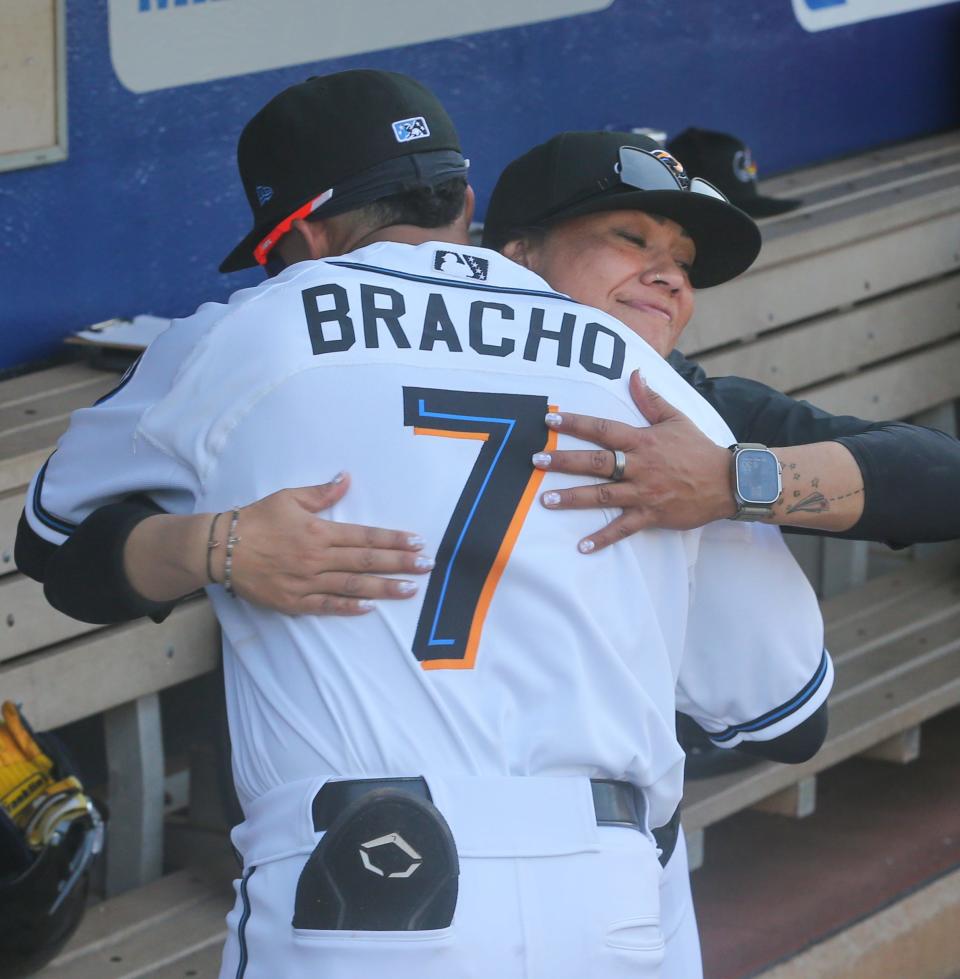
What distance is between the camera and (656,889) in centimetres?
156

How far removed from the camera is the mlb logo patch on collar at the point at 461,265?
1.60 metres

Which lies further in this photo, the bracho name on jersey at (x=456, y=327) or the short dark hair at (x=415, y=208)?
the short dark hair at (x=415, y=208)

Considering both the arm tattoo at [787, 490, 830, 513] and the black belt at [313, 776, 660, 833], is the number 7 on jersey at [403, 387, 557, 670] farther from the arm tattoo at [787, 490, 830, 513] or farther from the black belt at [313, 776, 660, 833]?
the arm tattoo at [787, 490, 830, 513]

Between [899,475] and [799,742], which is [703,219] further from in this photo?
[799,742]

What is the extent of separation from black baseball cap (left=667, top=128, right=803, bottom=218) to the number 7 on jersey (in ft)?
8.59

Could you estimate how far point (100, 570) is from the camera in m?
1.67

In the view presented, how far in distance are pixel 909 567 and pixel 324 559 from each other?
3.43 meters

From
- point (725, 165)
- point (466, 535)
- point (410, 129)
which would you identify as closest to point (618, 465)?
point (466, 535)

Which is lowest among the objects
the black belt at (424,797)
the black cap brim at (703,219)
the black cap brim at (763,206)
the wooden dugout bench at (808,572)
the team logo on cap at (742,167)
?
the wooden dugout bench at (808,572)

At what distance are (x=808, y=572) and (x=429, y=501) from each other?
3.31 metres

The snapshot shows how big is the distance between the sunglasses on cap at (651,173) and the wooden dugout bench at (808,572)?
126cm

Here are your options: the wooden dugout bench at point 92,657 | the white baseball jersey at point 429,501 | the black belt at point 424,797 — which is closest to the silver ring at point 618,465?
the white baseball jersey at point 429,501

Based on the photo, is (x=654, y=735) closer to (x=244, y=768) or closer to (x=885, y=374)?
(x=244, y=768)

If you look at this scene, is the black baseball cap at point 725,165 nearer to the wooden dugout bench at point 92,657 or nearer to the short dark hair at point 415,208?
the wooden dugout bench at point 92,657
